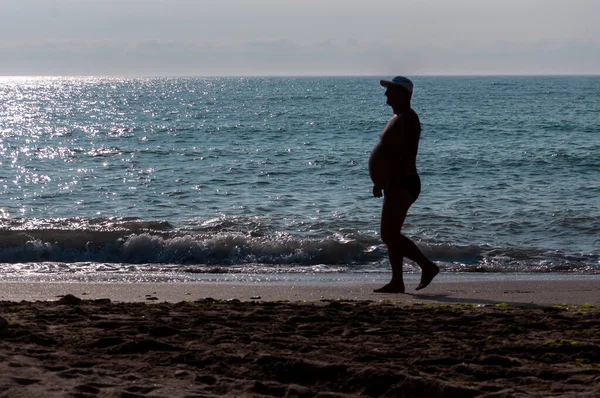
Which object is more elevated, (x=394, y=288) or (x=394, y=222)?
(x=394, y=222)

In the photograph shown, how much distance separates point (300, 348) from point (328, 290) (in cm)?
301

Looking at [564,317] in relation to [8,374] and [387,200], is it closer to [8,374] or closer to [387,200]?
[387,200]

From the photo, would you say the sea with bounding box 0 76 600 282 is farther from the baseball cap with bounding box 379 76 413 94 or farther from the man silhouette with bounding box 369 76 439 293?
the baseball cap with bounding box 379 76 413 94

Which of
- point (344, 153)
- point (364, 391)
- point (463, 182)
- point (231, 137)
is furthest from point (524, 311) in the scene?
point (231, 137)

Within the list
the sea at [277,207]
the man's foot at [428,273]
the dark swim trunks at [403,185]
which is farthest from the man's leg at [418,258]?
the sea at [277,207]

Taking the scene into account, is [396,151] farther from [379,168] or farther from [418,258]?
[418,258]

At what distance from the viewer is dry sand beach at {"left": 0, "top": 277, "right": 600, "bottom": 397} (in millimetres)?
3598

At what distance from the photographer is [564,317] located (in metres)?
5.32

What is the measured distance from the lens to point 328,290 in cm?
731

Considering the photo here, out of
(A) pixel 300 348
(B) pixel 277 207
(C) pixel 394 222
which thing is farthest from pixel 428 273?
(B) pixel 277 207

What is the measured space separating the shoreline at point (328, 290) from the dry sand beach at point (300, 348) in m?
0.27

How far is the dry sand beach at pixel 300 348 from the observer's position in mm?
3598

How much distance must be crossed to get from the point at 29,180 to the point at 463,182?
9.31 meters

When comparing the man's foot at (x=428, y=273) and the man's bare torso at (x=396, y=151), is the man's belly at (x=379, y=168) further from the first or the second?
the man's foot at (x=428, y=273)
